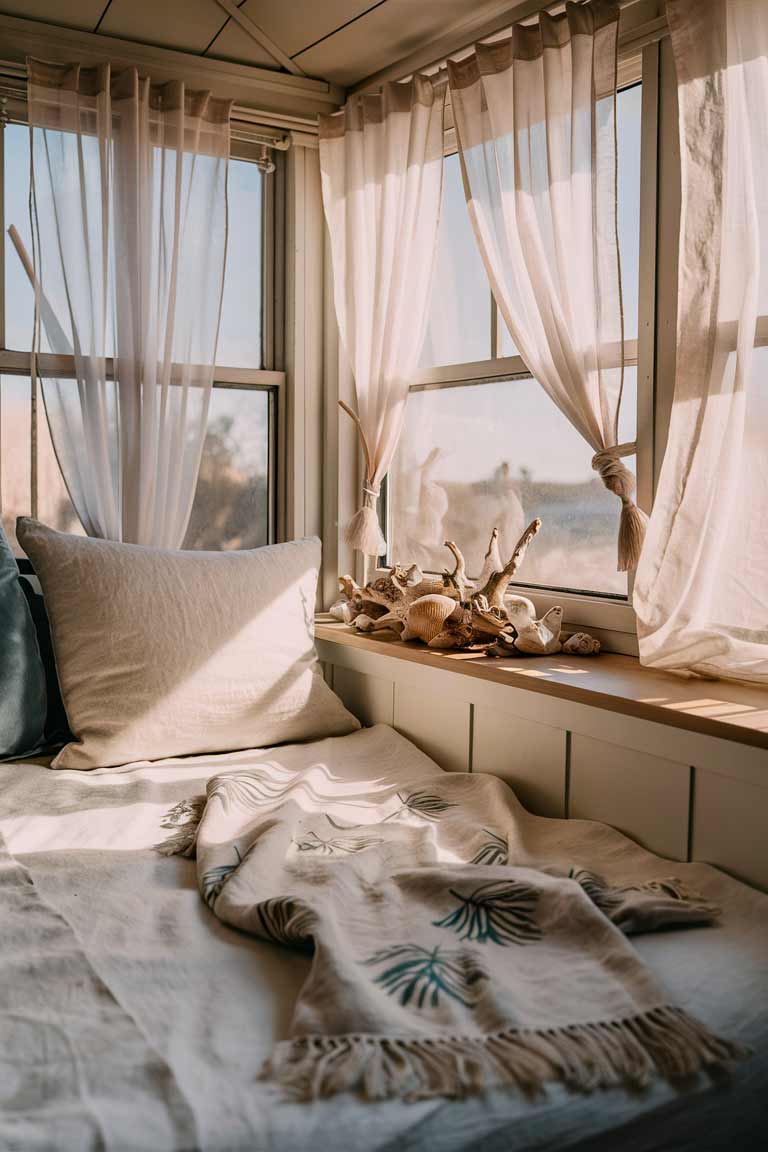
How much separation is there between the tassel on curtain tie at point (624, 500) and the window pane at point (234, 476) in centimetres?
118

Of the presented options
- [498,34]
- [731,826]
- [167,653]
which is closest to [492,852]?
[731,826]

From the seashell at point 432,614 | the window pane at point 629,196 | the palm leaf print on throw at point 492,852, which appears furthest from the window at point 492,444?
the palm leaf print on throw at point 492,852

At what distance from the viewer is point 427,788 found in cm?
186

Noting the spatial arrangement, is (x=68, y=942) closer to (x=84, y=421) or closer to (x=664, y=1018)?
(x=664, y=1018)

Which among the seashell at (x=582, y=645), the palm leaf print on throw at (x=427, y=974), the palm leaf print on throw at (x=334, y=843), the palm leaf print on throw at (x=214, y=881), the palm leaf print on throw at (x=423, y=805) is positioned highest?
the seashell at (x=582, y=645)

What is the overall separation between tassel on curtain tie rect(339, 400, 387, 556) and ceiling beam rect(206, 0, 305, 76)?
35.7 inches

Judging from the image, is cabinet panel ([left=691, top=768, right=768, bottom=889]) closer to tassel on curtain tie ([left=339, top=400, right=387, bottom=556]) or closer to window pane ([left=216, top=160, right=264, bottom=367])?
tassel on curtain tie ([left=339, top=400, right=387, bottom=556])

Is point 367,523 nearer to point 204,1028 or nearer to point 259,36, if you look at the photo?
point 259,36

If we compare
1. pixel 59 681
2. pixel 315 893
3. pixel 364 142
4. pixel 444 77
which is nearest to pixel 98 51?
pixel 364 142

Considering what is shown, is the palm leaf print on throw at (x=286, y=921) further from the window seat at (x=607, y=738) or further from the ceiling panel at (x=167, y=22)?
the ceiling panel at (x=167, y=22)

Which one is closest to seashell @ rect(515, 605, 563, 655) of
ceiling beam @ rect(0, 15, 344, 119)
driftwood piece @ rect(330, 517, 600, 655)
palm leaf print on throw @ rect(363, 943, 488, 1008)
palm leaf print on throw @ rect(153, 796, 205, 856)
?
driftwood piece @ rect(330, 517, 600, 655)

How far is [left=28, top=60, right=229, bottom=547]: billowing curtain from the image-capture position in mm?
2404

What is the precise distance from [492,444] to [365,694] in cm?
68

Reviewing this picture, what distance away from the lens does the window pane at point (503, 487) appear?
7.12 ft
